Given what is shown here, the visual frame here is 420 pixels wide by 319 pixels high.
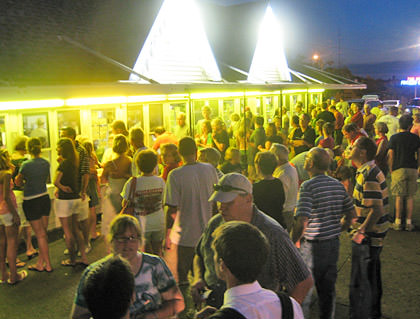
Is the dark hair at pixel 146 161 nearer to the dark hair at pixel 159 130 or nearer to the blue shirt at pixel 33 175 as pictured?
the blue shirt at pixel 33 175

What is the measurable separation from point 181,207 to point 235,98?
11683 mm

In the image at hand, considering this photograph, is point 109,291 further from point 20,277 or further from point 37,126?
point 37,126

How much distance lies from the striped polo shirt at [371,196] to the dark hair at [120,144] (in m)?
3.39

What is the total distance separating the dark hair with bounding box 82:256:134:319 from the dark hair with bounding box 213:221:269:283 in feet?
1.62

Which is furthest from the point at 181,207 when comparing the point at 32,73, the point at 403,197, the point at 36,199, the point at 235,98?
the point at 235,98

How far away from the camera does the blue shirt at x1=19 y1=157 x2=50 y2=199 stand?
20.0 feet

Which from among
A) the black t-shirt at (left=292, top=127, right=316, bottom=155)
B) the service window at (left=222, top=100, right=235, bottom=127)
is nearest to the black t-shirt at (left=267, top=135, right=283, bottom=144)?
the black t-shirt at (left=292, top=127, right=316, bottom=155)

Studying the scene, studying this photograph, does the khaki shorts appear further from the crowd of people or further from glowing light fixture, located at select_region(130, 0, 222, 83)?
glowing light fixture, located at select_region(130, 0, 222, 83)

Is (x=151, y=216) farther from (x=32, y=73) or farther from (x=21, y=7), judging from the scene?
(x=21, y=7)

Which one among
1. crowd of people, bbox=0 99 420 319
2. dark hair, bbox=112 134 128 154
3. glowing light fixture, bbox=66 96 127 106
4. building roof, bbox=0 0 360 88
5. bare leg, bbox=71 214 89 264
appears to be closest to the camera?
crowd of people, bbox=0 99 420 319

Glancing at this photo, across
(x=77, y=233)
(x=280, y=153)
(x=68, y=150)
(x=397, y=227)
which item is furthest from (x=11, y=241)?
(x=397, y=227)

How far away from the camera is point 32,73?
299 inches

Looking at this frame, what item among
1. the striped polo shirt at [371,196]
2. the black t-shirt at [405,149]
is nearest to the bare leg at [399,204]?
the black t-shirt at [405,149]

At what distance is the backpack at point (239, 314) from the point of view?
1991mm
